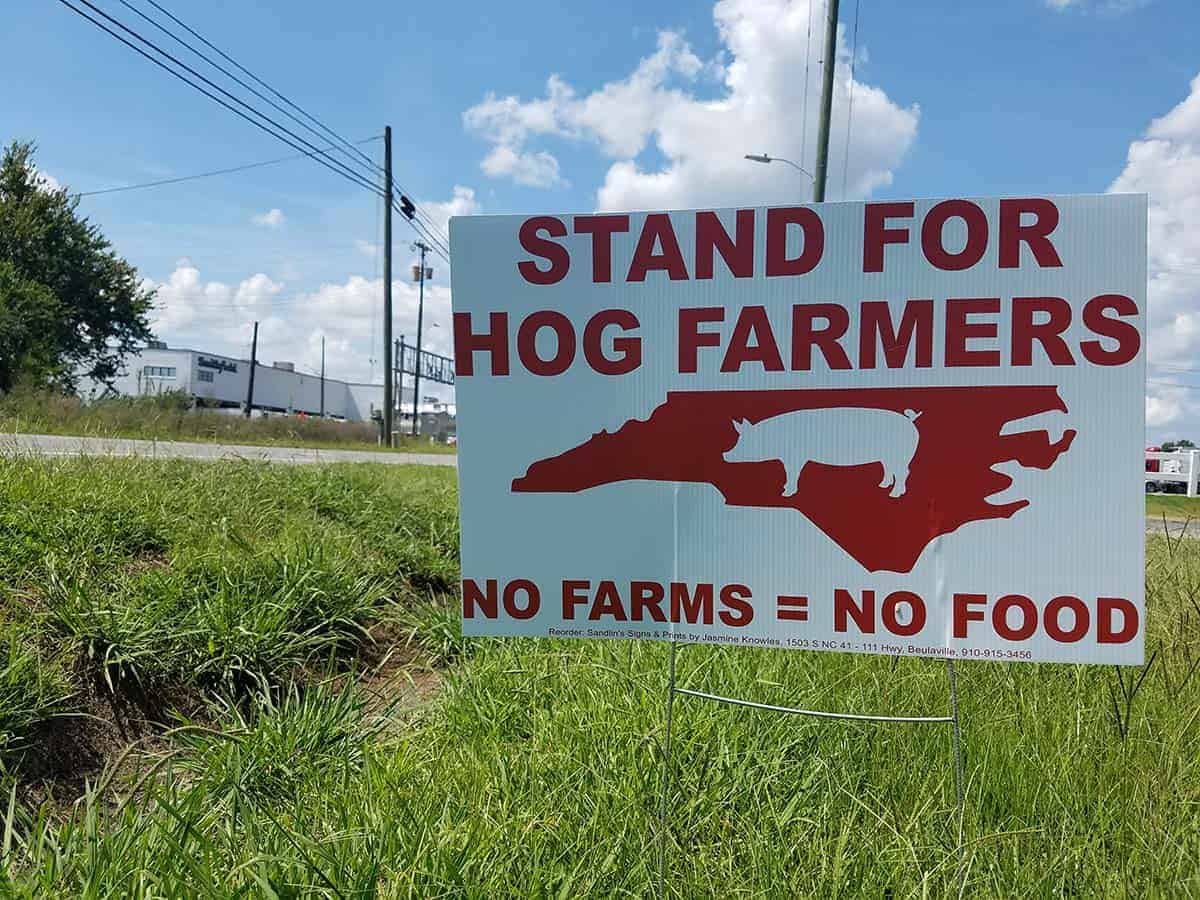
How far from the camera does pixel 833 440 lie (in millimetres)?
1997

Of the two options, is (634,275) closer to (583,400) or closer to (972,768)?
(583,400)

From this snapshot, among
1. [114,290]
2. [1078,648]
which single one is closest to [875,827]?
[1078,648]

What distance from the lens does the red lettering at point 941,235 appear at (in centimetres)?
195

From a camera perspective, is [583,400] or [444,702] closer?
[583,400]

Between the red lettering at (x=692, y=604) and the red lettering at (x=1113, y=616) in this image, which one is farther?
the red lettering at (x=692, y=604)

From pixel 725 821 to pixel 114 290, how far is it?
43851mm

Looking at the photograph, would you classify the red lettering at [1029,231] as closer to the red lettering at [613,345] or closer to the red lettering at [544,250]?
the red lettering at [613,345]

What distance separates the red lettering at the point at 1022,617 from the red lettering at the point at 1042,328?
575 mm

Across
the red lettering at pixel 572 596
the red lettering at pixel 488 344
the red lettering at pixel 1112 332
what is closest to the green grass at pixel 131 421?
the red lettering at pixel 488 344

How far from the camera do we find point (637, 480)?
206cm

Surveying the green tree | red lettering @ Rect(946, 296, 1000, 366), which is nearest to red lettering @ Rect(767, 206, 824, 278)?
red lettering @ Rect(946, 296, 1000, 366)

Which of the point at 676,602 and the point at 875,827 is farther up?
the point at 676,602

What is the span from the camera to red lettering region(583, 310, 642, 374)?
6.86ft

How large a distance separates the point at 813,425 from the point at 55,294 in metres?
39.8
